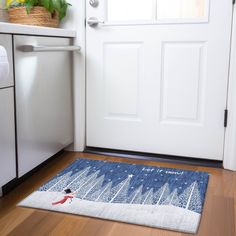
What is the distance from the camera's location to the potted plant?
72.5 inches

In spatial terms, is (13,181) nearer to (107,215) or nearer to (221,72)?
(107,215)

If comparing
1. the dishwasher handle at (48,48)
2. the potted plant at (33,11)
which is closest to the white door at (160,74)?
the dishwasher handle at (48,48)

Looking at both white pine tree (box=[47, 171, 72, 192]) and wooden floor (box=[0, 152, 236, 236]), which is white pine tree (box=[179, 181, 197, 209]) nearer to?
wooden floor (box=[0, 152, 236, 236])

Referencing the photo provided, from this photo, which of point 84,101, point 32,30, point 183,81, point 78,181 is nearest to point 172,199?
point 78,181

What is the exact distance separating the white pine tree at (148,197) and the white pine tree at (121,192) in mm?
82

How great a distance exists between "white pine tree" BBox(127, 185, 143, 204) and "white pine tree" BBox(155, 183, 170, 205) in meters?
0.07

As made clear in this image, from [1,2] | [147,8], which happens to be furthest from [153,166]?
[1,2]

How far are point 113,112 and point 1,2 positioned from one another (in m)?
0.85

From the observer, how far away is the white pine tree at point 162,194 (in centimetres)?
149

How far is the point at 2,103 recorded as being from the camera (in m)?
1.41

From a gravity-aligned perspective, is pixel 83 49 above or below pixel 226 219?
above

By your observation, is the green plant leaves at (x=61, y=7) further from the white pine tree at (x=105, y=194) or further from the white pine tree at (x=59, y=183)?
the white pine tree at (x=105, y=194)

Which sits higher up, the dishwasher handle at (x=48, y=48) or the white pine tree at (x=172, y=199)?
the dishwasher handle at (x=48, y=48)

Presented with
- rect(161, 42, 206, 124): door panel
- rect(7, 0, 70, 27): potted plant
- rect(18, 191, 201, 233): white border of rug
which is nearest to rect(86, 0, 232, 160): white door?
rect(161, 42, 206, 124): door panel
